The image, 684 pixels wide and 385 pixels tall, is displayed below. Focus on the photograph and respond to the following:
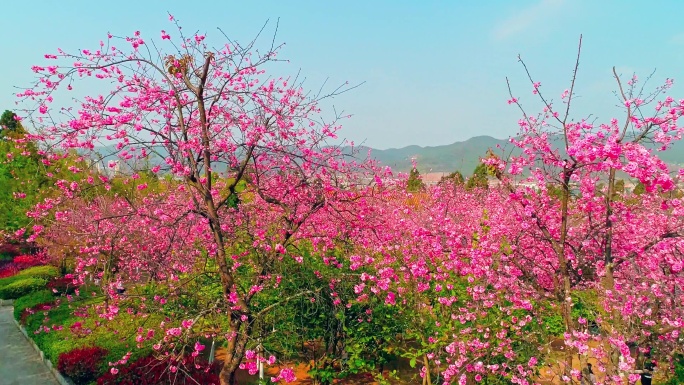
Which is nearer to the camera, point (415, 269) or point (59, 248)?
point (415, 269)

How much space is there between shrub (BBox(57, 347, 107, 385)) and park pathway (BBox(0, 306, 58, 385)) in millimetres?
1034

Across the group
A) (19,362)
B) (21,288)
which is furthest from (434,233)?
(21,288)

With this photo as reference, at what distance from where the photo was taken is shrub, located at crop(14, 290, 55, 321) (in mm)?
14064

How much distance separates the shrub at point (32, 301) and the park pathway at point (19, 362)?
562 millimetres

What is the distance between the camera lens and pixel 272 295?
8328 millimetres

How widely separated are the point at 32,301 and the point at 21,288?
2550 millimetres

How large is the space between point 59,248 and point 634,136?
58.7ft

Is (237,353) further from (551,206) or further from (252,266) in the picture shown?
(551,206)

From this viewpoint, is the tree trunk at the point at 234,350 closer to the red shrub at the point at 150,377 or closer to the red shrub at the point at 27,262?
the red shrub at the point at 150,377

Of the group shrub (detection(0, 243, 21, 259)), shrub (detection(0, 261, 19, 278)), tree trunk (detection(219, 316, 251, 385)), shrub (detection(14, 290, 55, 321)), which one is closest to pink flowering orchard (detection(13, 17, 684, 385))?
tree trunk (detection(219, 316, 251, 385))

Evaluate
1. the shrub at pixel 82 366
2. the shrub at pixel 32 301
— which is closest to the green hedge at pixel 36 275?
the shrub at pixel 32 301

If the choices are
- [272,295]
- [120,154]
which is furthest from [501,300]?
[120,154]

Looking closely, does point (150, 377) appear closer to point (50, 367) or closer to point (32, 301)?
point (50, 367)

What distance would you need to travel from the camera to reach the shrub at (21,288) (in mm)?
16469
